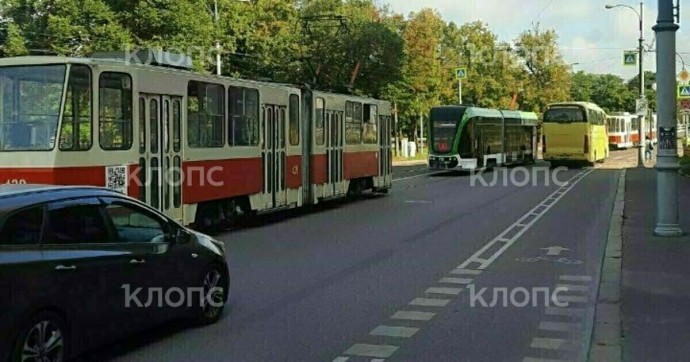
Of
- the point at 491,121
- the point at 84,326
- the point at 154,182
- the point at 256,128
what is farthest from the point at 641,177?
the point at 84,326

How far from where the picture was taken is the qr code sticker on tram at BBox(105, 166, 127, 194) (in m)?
12.2

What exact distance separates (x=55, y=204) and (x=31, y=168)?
5767mm

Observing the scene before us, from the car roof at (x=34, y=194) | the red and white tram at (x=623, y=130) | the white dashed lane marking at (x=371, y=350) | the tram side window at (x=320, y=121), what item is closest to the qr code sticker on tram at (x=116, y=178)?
the car roof at (x=34, y=194)

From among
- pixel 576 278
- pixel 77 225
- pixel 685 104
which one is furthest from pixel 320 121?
pixel 685 104

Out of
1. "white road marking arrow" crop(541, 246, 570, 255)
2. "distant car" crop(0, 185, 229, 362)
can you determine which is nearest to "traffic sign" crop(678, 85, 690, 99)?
A: "white road marking arrow" crop(541, 246, 570, 255)

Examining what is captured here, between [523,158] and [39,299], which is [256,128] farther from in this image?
[523,158]

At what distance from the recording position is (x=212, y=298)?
324 inches

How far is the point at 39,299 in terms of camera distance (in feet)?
18.9

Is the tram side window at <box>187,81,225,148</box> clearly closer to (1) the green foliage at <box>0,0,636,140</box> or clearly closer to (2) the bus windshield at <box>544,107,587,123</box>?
(1) the green foliage at <box>0,0,636,140</box>

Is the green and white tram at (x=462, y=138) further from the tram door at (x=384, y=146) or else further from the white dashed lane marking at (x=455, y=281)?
the white dashed lane marking at (x=455, y=281)

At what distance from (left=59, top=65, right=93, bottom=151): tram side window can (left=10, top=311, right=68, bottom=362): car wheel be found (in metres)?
6.15

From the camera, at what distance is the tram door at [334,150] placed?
21.2m

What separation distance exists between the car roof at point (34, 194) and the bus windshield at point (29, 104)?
5441 millimetres

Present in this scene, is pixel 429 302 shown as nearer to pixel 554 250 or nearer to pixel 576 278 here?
pixel 576 278
